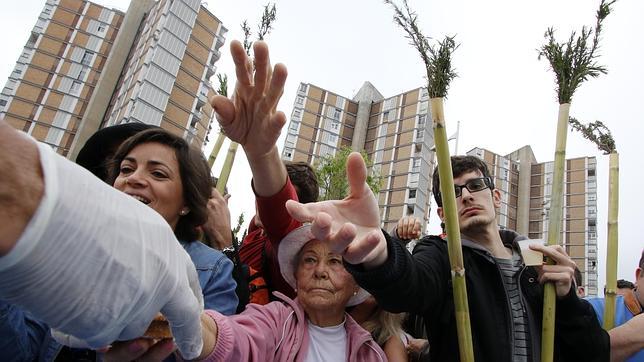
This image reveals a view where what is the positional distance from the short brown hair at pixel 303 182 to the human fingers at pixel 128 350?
1.67 meters

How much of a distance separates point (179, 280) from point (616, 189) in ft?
6.58

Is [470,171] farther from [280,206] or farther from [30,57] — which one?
[30,57]

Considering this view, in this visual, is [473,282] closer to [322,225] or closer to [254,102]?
[322,225]

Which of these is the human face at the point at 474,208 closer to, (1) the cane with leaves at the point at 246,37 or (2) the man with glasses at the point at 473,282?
(2) the man with glasses at the point at 473,282

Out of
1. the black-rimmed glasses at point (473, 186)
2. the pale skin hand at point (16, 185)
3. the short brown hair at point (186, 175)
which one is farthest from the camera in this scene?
the black-rimmed glasses at point (473, 186)

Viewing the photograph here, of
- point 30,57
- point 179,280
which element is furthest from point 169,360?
point 30,57

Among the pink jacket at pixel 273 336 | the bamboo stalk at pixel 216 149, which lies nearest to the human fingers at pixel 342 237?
the pink jacket at pixel 273 336

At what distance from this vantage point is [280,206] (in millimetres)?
1729

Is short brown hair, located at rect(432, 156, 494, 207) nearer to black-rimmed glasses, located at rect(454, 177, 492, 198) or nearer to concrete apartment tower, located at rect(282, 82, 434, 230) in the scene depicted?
black-rimmed glasses, located at rect(454, 177, 492, 198)

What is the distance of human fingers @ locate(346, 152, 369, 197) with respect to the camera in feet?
3.55

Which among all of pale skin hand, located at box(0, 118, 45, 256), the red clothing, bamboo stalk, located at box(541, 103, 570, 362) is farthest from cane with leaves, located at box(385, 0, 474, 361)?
pale skin hand, located at box(0, 118, 45, 256)

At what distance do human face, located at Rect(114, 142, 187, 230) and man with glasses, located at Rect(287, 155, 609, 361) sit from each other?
0.73 metres

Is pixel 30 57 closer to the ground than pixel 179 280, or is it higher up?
higher up

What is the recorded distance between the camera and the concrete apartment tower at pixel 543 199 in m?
41.6
